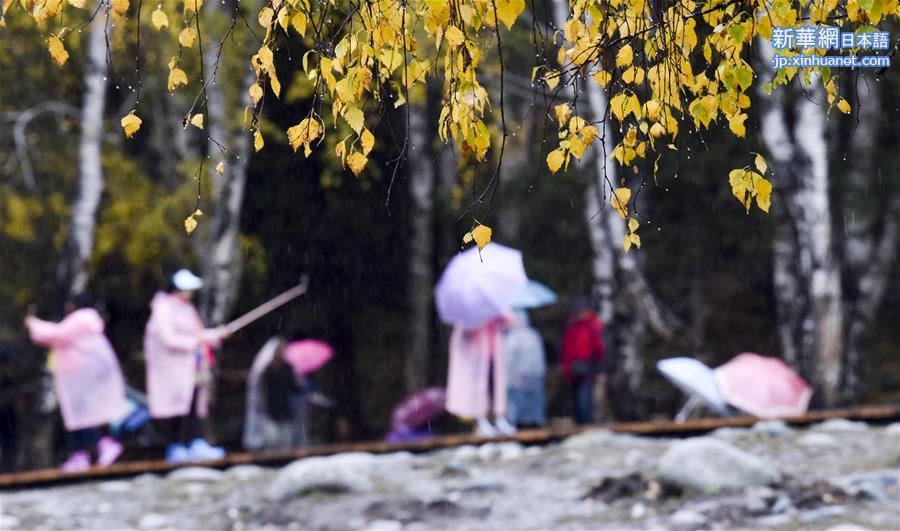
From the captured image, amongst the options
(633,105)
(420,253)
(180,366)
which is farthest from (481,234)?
(420,253)

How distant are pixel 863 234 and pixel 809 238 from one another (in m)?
3.45

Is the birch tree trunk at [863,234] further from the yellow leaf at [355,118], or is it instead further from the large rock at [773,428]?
the yellow leaf at [355,118]

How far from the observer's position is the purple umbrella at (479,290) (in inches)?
459

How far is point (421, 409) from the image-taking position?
44.5ft

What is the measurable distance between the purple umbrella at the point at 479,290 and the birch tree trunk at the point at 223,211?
10.4ft

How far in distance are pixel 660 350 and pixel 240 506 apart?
8656 mm

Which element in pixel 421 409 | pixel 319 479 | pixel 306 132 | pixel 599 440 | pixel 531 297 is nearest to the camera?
pixel 306 132

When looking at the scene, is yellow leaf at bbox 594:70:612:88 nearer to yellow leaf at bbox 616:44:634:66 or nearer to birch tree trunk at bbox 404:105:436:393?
yellow leaf at bbox 616:44:634:66

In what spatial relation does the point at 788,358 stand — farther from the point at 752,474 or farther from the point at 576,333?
the point at 752,474

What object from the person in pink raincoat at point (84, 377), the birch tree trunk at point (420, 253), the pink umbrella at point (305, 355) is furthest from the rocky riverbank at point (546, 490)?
the birch tree trunk at point (420, 253)

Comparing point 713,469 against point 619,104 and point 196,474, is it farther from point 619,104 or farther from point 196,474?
point 196,474

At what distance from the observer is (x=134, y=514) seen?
8.99 m

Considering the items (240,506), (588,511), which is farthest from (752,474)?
(240,506)

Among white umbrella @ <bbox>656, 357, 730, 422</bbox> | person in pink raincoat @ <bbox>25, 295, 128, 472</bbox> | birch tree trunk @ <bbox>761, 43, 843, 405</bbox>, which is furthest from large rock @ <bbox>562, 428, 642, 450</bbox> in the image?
person in pink raincoat @ <bbox>25, 295, 128, 472</bbox>
